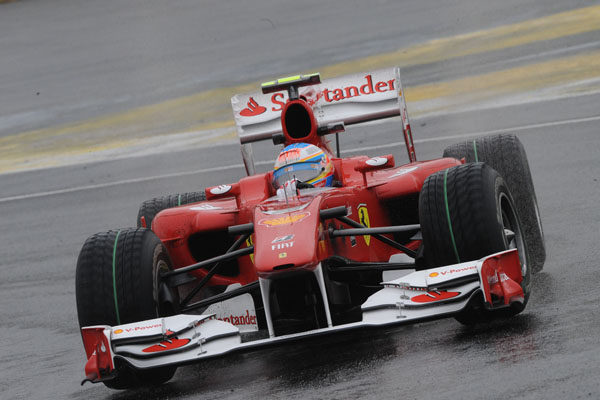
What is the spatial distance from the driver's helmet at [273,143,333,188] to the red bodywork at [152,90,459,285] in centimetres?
12

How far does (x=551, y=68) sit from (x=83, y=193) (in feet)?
25.3

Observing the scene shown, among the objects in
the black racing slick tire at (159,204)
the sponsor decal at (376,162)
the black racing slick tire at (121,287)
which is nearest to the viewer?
the black racing slick tire at (121,287)

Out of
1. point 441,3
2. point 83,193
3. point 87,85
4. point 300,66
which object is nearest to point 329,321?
point 83,193

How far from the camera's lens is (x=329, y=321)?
7320mm

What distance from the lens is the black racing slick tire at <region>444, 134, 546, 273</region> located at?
30.4ft

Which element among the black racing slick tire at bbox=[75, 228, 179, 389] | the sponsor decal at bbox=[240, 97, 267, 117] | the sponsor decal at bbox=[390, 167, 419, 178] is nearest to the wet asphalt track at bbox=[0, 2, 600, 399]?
the black racing slick tire at bbox=[75, 228, 179, 389]

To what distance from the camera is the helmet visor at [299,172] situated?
890 centimetres

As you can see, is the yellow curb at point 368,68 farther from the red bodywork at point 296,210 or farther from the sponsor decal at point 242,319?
the sponsor decal at point 242,319

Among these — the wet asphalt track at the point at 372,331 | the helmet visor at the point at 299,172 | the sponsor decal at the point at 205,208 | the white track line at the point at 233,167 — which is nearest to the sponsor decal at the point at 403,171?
the helmet visor at the point at 299,172

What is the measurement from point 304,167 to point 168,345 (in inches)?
88.8

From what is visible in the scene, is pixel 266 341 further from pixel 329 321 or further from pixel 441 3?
pixel 441 3

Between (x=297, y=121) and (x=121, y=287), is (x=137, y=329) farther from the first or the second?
(x=297, y=121)

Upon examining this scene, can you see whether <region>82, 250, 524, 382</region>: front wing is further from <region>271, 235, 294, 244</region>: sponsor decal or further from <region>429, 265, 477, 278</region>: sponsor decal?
<region>271, 235, 294, 244</region>: sponsor decal

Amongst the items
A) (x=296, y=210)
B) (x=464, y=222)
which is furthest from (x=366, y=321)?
(x=296, y=210)
